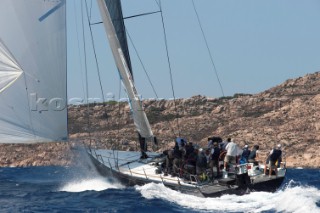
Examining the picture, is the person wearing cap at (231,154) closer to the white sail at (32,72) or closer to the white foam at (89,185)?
the white foam at (89,185)

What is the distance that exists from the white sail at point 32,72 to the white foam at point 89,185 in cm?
285

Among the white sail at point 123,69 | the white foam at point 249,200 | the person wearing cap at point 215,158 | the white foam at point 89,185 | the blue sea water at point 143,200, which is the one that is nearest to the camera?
the white foam at point 249,200

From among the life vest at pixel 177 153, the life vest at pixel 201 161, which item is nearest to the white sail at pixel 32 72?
the life vest at pixel 177 153

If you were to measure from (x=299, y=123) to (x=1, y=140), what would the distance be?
38.8 meters

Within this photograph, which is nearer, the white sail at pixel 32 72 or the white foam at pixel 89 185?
the white sail at pixel 32 72

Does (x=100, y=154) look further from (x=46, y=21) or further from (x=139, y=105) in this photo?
(x=46, y=21)

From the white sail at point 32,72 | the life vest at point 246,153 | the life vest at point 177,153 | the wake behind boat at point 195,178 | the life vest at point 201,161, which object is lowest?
the wake behind boat at point 195,178

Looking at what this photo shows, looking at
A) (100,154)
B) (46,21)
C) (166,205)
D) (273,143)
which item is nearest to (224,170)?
(166,205)

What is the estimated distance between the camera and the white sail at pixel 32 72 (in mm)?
23047

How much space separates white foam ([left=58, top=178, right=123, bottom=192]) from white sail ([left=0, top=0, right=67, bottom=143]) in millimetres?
2846

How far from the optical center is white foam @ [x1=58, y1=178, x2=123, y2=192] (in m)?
26.6

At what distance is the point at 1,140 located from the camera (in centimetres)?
2270

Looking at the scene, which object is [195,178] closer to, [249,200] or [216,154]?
[216,154]

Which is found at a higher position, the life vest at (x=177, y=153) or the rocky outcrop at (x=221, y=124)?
the rocky outcrop at (x=221, y=124)
